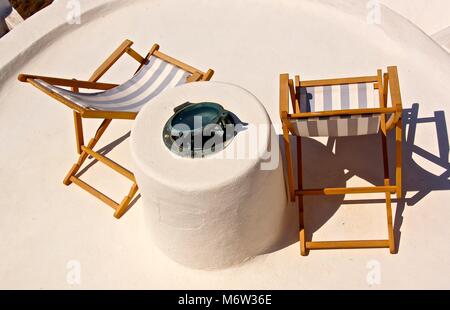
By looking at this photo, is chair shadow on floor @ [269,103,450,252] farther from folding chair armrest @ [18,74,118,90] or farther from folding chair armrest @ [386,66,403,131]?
folding chair armrest @ [18,74,118,90]

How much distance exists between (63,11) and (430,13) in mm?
4651

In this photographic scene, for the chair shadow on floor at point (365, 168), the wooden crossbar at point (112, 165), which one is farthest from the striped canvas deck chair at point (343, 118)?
the wooden crossbar at point (112, 165)

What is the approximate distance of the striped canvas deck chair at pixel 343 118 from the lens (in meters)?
4.79

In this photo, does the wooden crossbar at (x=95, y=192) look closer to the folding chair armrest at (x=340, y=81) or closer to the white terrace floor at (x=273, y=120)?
the white terrace floor at (x=273, y=120)

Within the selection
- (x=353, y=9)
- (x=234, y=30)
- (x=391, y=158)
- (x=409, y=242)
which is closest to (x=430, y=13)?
(x=353, y=9)

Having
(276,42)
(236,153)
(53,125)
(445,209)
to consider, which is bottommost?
(445,209)

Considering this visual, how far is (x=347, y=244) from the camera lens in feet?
17.1

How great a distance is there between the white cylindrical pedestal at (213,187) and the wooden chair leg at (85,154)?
1.20 meters

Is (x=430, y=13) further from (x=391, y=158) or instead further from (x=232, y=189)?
(x=232, y=189)

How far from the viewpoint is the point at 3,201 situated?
19.9 feet

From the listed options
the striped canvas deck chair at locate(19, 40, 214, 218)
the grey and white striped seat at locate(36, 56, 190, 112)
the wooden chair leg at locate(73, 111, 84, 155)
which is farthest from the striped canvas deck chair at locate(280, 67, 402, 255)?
the wooden chair leg at locate(73, 111, 84, 155)

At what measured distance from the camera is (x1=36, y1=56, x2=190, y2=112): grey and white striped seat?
5785 millimetres

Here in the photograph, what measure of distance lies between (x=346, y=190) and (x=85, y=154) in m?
2.54

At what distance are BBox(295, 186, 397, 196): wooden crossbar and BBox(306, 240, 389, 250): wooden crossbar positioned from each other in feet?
1.30
